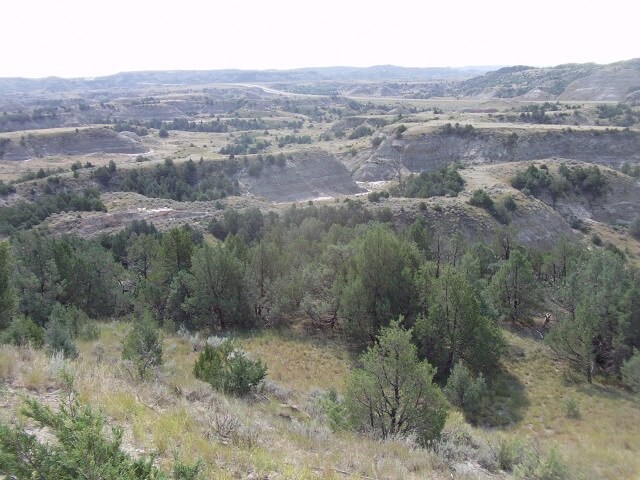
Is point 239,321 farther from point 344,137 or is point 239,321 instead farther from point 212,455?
point 344,137

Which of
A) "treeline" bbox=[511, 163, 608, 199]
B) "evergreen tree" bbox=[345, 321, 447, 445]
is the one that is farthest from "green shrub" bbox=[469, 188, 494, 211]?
"evergreen tree" bbox=[345, 321, 447, 445]

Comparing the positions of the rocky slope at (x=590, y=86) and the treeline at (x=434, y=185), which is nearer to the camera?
the treeline at (x=434, y=185)

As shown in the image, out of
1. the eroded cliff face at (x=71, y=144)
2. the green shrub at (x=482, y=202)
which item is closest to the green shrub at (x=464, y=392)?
the green shrub at (x=482, y=202)

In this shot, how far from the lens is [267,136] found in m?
124

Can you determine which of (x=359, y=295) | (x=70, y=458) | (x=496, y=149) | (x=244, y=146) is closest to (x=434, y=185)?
(x=496, y=149)

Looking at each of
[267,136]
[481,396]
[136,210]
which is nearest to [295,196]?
[136,210]

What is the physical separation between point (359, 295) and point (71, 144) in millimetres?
95893

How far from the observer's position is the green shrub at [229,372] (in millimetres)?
12758

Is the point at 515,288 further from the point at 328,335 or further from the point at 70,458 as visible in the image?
the point at 70,458

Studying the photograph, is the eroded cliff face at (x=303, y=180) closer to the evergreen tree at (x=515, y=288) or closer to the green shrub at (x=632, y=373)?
the evergreen tree at (x=515, y=288)

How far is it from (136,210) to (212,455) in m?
53.3

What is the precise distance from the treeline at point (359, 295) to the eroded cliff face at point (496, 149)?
195 feet

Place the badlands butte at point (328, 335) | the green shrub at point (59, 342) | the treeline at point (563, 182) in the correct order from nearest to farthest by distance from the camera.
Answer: the badlands butte at point (328, 335)
the green shrub at point (59, 342)
the treeline at point (563, 182)

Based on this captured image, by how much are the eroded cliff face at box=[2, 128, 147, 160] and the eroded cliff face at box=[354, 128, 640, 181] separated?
52.1 meters
